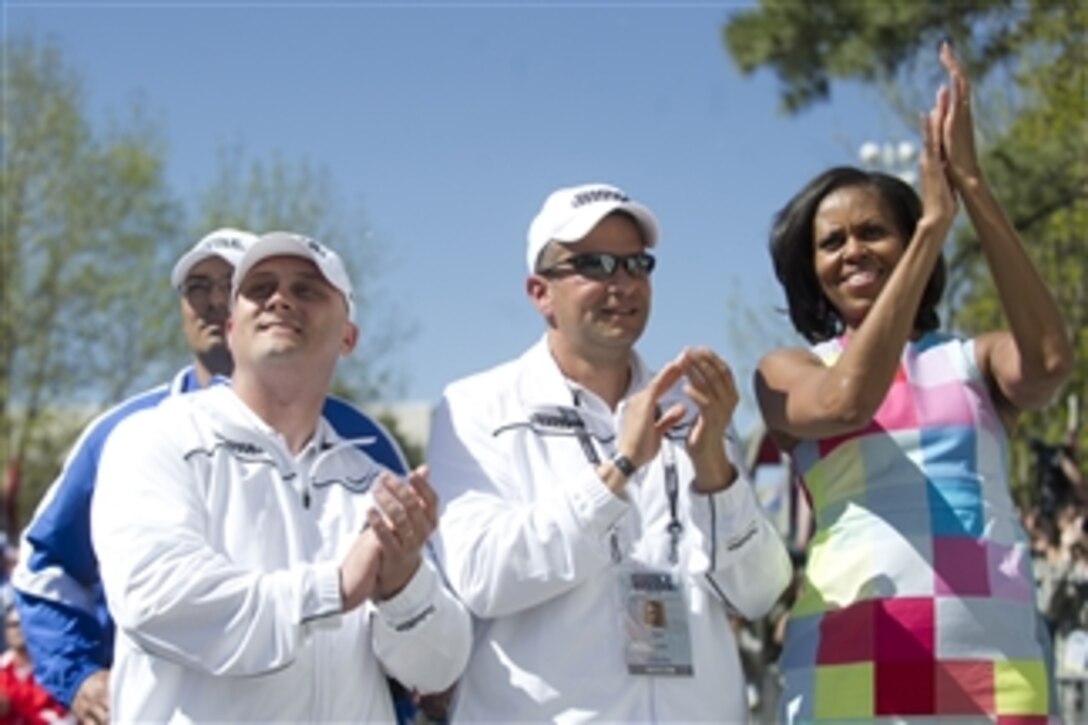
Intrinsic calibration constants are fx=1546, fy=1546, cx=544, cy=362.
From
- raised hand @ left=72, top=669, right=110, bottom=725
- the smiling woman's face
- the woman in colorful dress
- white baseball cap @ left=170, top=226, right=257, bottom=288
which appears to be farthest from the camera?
white baseball cap @ left=170, top=226, right=257, bottom=288

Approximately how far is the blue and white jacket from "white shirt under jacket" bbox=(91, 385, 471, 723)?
0.95 metres

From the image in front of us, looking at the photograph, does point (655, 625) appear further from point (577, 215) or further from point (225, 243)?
point (225, 243)

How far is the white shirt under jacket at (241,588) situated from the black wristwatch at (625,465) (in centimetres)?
49

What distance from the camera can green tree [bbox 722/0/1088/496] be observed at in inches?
608

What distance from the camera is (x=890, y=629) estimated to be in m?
3.59

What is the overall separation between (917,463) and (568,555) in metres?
0.87

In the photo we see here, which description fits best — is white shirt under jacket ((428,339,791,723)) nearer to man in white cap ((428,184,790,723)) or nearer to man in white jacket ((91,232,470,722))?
man in white cap ((428,184,790,723))

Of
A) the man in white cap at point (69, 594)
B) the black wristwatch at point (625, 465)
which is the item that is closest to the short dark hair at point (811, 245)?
the black wristwatch at point (625, 465)

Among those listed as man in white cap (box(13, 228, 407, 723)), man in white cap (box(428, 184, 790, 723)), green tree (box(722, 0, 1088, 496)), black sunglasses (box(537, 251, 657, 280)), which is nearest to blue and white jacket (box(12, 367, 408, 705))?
man in white cap (box(13, 228, 407, 723))

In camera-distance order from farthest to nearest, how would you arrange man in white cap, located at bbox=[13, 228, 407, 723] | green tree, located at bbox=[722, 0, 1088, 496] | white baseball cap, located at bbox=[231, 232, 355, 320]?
green tree, located at bbox=[722, 0, 1088, 496]
man in white cap, located at bbox=[13, 228, 407, 723]
white baseball cap, located at bbox=[231, 232, 355, 320]

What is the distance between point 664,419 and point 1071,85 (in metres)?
15.0

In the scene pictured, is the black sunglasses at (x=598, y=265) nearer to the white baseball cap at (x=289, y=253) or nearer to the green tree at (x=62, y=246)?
the white baseball cap at (x=289, y=253)

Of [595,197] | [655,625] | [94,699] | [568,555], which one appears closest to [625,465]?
[568,555]

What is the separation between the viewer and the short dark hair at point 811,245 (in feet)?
13.0
